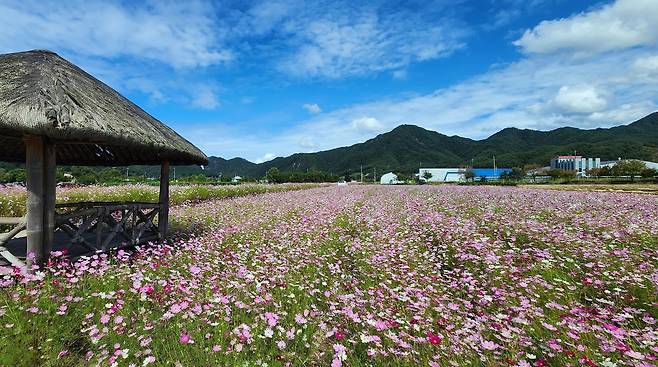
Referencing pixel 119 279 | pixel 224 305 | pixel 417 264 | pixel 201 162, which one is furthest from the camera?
pixel 201 162

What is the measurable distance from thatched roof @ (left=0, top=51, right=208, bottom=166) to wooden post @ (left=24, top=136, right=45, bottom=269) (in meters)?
0.23

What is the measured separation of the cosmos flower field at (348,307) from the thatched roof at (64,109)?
193 centimetres

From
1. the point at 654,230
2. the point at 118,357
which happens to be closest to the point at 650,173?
the point at 654,230

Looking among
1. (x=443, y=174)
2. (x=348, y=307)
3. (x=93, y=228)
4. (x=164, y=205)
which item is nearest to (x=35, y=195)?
(x=164, y=205)

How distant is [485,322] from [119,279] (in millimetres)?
4432

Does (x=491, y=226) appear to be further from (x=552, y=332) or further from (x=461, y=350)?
(x=461, y=350)

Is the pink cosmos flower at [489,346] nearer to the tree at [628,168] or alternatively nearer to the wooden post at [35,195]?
the wooden post at [35,195]

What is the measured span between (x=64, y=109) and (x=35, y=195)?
1421 mm

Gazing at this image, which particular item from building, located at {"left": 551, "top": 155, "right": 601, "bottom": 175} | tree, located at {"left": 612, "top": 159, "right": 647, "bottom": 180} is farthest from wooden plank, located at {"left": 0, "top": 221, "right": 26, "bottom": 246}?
building, located at {"left": 551, "top": 155, "right": 601, "bottom": 175}

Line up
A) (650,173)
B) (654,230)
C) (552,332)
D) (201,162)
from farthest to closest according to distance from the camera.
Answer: (650,173)
(201,162)
(654,230)
(552,332)

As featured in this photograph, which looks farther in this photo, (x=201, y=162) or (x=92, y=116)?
(x=201, y=162)

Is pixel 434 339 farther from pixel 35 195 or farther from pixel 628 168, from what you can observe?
pixel 628 168

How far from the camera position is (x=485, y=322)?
150 inches

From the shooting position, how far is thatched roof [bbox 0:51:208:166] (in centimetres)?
485
